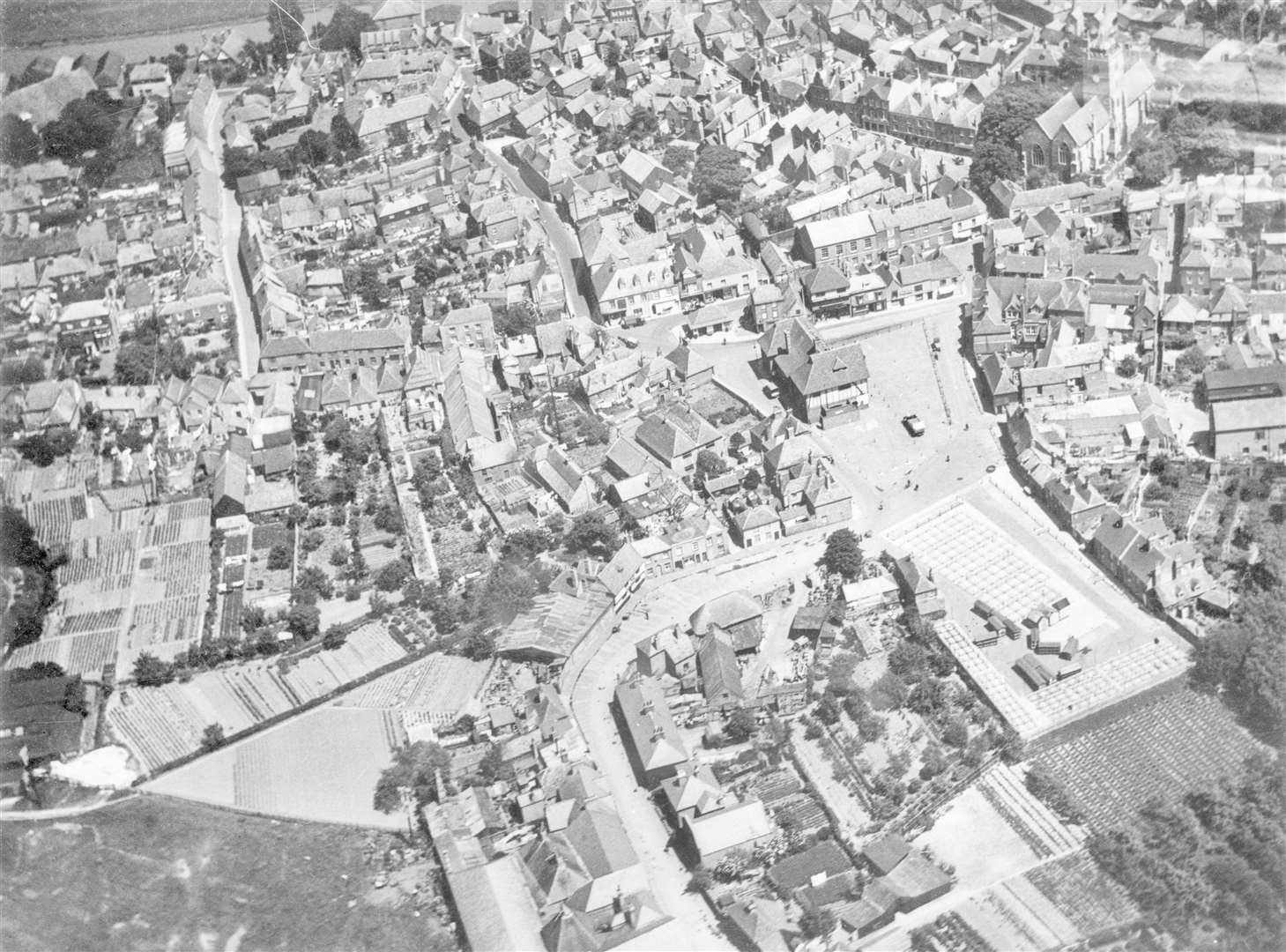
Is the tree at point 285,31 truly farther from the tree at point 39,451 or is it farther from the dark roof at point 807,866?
the dark roof at point 807,866

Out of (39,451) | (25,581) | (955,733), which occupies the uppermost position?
(39,451)

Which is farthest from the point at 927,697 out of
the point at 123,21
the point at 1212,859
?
the point at 123,21

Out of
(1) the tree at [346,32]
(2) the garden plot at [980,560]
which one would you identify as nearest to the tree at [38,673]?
(2) the garden plot at [980,560]

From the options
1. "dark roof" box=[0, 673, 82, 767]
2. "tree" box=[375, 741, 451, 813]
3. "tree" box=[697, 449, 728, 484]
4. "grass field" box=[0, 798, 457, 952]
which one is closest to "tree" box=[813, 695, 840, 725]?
"tree" box=[375, 741, 451, 813]

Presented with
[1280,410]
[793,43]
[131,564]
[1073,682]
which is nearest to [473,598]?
[131,564]

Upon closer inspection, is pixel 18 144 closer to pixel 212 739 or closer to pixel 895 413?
pixel 212 739

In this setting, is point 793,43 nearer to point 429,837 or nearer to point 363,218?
point 363,218

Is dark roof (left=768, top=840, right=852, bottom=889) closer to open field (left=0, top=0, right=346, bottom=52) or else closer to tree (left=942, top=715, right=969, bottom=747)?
tree (left=942, top=715, right=969, bottom=747)
